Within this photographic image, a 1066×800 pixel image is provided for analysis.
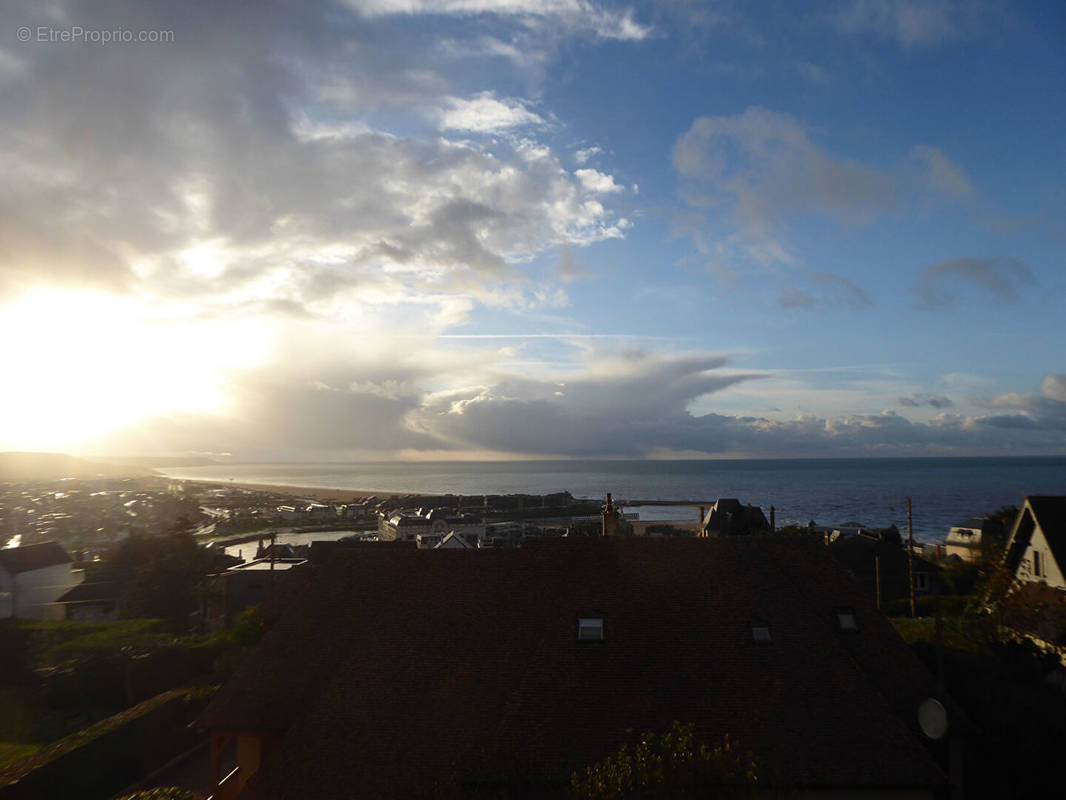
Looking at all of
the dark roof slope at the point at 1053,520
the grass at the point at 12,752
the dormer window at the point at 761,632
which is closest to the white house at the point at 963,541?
the dark roof slope at the point at 1053,520

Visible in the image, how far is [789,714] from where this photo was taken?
14.3 m

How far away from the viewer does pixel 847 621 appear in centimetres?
1923

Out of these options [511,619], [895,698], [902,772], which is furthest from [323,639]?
[895,698]

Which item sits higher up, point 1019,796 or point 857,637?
point 857,637

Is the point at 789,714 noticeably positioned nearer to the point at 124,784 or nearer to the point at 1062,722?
the point at 1062,722

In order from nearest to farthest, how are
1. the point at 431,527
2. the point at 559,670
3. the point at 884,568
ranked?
1. the point at 559,670
2. the point at 884,568
3. the point at 431,527

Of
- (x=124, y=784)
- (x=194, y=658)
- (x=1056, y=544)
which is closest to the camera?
(x=124, y=784)

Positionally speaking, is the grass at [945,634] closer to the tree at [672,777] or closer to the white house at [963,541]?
the tree at [672,777]

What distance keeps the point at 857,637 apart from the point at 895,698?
6.08 ft

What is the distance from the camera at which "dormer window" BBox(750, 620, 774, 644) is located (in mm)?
16044

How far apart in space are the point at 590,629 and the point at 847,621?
838 cm

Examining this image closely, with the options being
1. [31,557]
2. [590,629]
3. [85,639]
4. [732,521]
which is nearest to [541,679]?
[590,629]

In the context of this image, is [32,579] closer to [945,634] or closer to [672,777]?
[672,777]

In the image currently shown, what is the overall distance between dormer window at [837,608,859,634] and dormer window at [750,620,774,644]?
4.27 metres
